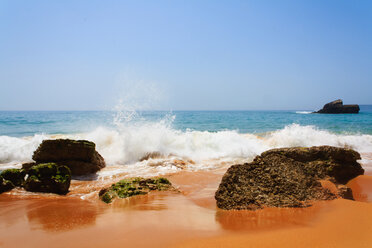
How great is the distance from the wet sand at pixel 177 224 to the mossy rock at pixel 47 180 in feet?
2.96

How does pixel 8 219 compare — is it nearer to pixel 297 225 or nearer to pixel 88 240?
pixel 88 240

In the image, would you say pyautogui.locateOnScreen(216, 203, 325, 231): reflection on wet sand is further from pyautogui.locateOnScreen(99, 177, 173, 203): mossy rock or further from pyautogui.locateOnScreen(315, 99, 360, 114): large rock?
pyautogui.locateOnScreen(315, 99, 360, 114): large rock

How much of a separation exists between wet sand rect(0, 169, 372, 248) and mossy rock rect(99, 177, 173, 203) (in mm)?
197

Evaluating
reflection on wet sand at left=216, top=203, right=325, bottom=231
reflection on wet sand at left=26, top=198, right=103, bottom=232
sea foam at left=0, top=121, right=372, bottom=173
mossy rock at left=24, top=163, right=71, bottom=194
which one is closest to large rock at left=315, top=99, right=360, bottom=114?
sea foam at left=0, top=121, right=372, bottom=173

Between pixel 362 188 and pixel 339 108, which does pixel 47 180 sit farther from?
pixel 339 108

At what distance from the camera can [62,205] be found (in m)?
3.77

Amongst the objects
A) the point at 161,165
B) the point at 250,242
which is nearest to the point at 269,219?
the point at 250,242

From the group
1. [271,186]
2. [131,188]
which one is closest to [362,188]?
[271,186]

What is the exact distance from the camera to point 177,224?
8.56 feet

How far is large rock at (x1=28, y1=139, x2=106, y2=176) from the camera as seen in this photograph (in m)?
6.77

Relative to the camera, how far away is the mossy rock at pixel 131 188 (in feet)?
12.8

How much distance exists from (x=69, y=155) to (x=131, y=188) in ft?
12.1

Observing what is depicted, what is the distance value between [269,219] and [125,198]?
2165 millimetres

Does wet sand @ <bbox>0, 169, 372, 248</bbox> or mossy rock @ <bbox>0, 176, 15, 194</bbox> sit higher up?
wet sand @ <bbox>0, 169, 372, 248</bbox>
